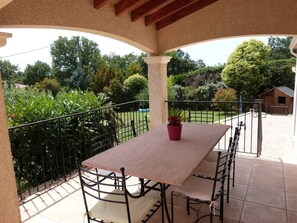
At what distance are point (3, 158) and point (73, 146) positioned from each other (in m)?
2.19

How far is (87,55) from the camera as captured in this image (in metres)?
16.8

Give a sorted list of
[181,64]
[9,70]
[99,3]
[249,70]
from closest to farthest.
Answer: [99,3]
[249,70]
[181,64]
[9,70]

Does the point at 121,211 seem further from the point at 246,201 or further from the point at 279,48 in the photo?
the point at 279,48

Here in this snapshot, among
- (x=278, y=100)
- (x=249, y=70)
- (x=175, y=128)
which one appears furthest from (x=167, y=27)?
(x=278, y=100)

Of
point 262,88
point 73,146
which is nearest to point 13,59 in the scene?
point 73,146

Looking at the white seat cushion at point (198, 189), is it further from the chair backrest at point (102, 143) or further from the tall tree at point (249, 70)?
the tall tree at point (249, 70)

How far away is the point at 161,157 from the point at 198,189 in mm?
427

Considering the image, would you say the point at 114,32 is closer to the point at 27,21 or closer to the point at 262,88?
the point at 27,21

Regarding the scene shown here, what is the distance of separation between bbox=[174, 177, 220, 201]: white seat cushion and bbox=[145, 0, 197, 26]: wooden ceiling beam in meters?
2.63

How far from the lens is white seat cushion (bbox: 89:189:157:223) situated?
161 centimetres

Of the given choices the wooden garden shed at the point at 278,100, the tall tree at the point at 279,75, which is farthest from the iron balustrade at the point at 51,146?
the tall tree at the point at 279,75

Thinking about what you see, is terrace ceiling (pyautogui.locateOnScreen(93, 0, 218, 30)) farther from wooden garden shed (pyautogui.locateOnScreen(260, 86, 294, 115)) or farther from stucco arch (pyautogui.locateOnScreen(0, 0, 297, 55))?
wooden garden shed (pyautogui.locateOnScreen(260, 86, 294, 115))

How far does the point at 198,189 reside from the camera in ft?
6.55

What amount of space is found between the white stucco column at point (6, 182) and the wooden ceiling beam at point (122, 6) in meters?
1.71
